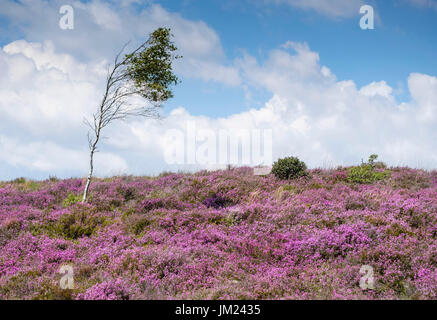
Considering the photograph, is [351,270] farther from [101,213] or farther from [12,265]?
[101,213]

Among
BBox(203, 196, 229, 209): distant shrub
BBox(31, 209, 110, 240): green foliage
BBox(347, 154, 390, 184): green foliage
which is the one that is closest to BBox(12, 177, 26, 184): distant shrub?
BBox(31, 209, 110, 240): green foliage

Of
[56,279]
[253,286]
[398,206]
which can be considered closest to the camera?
[253,286]

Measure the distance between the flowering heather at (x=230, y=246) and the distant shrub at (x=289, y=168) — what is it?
2.24 meters

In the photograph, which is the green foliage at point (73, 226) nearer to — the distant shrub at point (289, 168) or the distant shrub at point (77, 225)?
the distant shrub at point (77, 225)

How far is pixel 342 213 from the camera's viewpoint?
10875 millimetres

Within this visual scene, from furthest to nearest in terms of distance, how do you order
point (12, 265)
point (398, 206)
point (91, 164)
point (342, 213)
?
point (91, 164), point (398, 206), point (342, 213), point (12, 265)

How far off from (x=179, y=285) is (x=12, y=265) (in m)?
5.17

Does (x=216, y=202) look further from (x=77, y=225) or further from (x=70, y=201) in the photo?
(x=70, y=201)

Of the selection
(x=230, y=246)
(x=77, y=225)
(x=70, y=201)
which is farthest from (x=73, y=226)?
(x=230, y=246)

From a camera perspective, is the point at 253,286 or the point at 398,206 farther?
the point at 398,206

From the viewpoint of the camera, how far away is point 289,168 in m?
17.7

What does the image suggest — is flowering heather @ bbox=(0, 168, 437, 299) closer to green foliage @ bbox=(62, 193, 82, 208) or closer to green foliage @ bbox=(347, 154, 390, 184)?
green foliage @ bbox=(62, 193, 82, 208)
